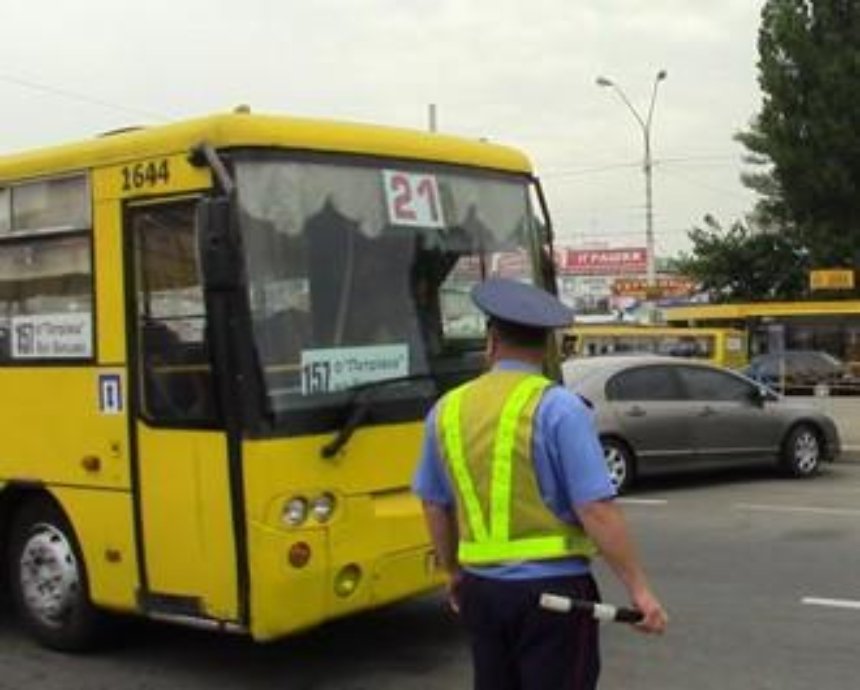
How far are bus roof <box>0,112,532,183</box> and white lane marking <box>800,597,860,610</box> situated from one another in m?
3.02

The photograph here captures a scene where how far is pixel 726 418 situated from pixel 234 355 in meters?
10.0

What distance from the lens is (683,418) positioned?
15680 millimetres

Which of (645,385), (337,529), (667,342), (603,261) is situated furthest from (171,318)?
(603,261)

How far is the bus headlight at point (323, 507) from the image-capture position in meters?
6.79

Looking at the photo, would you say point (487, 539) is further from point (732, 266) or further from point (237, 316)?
point (732, 266)

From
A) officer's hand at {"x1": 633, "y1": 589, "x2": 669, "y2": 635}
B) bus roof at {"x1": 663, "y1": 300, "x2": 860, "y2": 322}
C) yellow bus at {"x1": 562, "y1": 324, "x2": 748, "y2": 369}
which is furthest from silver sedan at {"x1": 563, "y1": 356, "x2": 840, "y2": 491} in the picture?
bus roof at {"x1": 663, "y1": 300, "x2": 860, "y2": 322}

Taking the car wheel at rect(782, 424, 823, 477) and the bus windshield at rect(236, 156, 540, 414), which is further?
the car wheel at rect(782, 424, 823, 477)

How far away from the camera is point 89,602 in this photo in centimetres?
766

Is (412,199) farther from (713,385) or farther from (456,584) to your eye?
(713,385)

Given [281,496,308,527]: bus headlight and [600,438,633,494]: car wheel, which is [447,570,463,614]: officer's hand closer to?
[281,496,308,527]: bus headlight

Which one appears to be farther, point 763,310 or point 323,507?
point 763,310

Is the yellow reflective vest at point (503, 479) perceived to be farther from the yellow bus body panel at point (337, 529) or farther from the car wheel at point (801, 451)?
the car wheel at point (801, 451)

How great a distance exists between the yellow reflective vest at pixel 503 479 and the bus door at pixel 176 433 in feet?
8.82

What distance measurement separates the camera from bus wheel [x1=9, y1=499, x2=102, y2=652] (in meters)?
7.75
